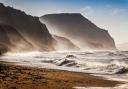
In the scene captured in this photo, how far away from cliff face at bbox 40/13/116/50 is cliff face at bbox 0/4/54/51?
57.9m

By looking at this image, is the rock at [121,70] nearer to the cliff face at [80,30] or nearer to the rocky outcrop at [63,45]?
the rocky outcrop at [63,45]

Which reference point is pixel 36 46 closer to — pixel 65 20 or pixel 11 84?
pixel 65 20

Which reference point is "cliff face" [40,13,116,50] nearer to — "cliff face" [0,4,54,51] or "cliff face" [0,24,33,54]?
"cliff face" [0,4,54,51]

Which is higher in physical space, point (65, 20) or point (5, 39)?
point (65, 20)

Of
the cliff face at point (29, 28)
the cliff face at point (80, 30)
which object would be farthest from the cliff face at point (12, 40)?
the cliff face at point (80, 30)

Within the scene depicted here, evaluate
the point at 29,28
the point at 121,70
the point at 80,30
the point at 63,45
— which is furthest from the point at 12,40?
the point at 80,30

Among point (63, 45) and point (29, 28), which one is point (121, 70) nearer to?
point (29, 28)

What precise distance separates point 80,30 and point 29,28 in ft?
248

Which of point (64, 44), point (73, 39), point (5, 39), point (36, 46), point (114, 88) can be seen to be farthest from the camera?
point (73, 39)

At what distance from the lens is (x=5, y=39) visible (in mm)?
89938

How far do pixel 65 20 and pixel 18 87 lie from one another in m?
174

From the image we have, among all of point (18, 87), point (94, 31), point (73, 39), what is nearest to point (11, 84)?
point (18, 87)

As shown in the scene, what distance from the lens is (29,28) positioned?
115125 millimetres

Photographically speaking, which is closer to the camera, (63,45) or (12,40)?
(12,40)
